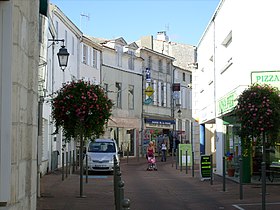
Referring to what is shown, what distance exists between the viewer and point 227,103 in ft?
69.2

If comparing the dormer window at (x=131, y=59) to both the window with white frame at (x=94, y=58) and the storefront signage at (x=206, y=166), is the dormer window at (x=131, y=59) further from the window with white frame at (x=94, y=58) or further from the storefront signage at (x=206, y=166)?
the storefront signage at (x=206, y=166)

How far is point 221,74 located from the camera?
23047 millimetres

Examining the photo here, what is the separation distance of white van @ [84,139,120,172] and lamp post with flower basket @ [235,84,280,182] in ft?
35.2

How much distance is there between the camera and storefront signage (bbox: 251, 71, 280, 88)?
1862cm

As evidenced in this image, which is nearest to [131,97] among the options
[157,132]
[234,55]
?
[157,132]

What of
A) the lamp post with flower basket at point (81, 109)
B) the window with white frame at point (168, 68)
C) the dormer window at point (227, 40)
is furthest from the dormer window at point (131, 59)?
the lamp post with flower basket at point (81, 109)

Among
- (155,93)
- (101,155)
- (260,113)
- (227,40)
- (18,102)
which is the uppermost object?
(155,93)

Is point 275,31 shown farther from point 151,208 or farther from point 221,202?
point 151,208

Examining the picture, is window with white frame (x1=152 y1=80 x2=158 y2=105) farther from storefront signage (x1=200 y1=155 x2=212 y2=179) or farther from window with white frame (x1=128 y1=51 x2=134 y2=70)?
storefront signage (x1=200 y1=155 x2=212 y2=179)

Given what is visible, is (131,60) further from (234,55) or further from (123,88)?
(234,55)

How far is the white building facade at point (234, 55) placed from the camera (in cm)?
1883

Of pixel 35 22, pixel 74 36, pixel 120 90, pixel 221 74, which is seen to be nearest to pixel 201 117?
pixel 221 74

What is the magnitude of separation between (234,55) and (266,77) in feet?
5.56

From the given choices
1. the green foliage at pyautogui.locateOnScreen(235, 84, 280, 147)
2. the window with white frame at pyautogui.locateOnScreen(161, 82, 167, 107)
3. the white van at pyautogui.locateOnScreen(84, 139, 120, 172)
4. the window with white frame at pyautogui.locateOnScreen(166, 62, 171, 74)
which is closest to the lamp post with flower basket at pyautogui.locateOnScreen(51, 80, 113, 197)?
the green foliage at pyautogui.locateOnScreen(235, 84, 280, 147)
